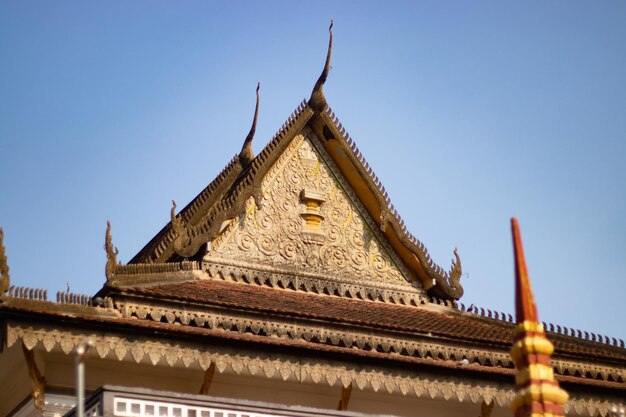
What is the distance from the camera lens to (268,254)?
23.9m

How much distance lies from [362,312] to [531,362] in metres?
9.98

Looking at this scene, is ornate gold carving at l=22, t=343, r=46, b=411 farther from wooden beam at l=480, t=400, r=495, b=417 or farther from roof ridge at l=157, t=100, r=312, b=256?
wooden beam at l=480, t=400, r=495, b=417

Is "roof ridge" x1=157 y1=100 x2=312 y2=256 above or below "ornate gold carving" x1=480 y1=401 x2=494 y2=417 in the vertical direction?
above

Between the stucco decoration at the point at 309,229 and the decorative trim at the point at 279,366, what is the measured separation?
116 inches

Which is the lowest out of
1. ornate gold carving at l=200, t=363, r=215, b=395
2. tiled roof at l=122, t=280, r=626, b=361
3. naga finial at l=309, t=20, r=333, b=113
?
ornate gold carving at l=200, t=363, r=215, b=395

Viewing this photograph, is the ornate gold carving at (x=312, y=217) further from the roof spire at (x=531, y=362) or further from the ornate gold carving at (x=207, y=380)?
the roof spire at (x=531, y=362)

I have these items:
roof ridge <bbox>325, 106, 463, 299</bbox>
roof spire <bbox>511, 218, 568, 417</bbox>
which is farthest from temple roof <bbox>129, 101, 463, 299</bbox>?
roof spire <bbox>511, 218, 568, 417</bbox>

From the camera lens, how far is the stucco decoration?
24.0 meters

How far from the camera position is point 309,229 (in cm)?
2452

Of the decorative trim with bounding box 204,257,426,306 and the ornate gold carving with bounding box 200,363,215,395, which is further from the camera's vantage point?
the decorative trim with bounding box 204,257,426,306

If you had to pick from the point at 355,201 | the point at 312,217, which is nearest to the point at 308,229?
the point at 312,217

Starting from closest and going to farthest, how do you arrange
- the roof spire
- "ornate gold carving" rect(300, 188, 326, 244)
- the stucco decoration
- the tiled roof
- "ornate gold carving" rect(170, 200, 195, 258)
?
the roof spire
the tiled roof
"ornate gold carving" rect(170, 200, 195, 258)
the stucco decoration
"ornate gold carving" rect(300, 188, 326, 244)

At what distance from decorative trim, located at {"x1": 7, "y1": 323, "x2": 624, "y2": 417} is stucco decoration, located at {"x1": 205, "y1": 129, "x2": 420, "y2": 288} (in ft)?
9.70

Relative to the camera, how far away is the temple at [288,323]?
65.8 ft
